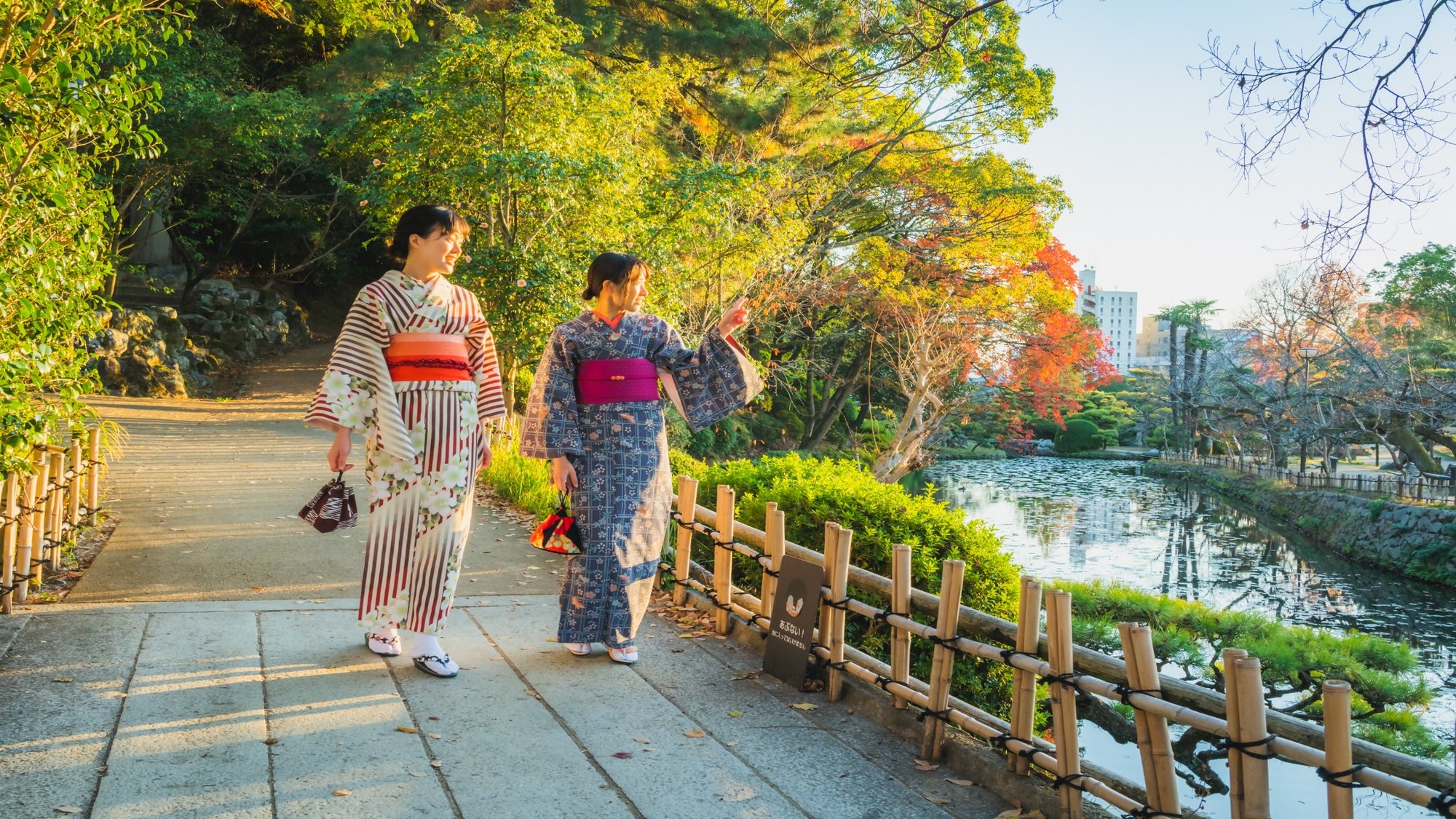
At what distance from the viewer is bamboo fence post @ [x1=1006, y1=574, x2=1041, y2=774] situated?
9.72ft

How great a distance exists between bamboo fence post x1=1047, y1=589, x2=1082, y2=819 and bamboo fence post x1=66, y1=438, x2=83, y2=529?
17.0ft

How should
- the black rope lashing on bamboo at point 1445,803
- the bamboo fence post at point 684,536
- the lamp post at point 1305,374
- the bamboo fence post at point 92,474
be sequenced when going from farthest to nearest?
the lamp post at point 1305,374 → the bamboo fence post at point 92,474 → the bamboo fence post at point 684,536 → the black rope lashing on bamboo at point 1445,803

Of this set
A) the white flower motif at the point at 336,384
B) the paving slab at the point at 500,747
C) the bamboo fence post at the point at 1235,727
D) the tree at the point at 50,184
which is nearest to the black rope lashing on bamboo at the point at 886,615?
the paving slab at the point at 500,747

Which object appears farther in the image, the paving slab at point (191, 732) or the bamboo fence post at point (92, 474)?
the bamboo fence post at point (92, 474)

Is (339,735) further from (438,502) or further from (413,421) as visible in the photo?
(413,421)

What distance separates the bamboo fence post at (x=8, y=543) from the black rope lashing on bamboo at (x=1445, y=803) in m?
4.88

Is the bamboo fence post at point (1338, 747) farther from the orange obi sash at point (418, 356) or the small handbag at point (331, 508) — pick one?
the small handbag at point (331, 508)

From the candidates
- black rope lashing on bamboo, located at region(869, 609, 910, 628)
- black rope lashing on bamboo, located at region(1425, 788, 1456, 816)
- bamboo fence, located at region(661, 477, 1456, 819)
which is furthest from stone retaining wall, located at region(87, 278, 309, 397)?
black rope lashing on bamboo, located at region(1425, 788, 1456, 816)

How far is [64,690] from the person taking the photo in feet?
10.9

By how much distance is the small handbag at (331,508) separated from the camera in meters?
3.73

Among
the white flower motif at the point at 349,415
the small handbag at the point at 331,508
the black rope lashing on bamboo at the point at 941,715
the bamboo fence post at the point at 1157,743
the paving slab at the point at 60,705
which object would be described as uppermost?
the white flower motif at the point at 349,415

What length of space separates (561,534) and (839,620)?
1140mm

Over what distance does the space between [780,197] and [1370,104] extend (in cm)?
1093

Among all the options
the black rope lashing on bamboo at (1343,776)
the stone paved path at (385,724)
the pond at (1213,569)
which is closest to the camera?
the black rope lashing on bamboo at (1343,776)
